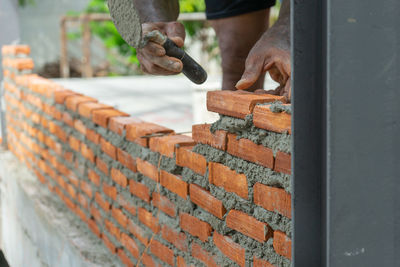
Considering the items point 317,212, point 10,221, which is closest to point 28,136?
point 10,221

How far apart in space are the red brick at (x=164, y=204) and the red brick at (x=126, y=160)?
0.78 feet

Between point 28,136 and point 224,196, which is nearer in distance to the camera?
point 224,196

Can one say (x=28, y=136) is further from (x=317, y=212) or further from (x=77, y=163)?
(x=317, y=212)

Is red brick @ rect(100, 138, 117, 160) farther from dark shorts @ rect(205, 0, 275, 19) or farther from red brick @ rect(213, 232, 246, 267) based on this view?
red brick @ rect(213, 232, 246, 267)

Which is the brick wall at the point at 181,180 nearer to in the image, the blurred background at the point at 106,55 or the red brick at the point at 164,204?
the red brick at the point at 164,204

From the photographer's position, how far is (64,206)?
374 cm

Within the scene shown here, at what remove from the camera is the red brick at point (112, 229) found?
283cm

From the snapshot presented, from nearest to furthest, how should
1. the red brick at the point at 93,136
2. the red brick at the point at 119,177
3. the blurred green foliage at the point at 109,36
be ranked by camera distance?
the red brick at the point at 119,177, the red brick at the point at 93,136, the blurred green foliage at the point at 109,36

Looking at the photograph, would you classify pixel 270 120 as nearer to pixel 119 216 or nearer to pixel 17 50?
pixel 119 216

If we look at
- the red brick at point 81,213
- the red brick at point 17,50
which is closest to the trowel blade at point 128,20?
the red brick at point 81,213

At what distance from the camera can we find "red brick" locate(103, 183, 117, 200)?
9.33 feet

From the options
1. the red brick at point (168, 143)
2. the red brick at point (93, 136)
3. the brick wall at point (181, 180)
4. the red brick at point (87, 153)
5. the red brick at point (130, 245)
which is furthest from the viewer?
the red brick at point (87, 153)

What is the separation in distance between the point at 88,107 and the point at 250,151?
5.57ft
